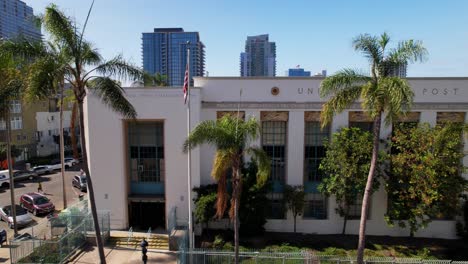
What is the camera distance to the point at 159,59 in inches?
2675

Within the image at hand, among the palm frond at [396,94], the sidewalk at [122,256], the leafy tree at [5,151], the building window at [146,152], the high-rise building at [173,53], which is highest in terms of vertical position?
the high-rise building at [173,53]

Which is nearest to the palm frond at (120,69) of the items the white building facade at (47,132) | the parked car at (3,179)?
the parked car at (3,179)

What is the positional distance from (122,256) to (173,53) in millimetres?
43522

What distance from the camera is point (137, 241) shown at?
18.5 meters

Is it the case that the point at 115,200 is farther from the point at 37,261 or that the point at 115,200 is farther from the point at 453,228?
the point at 453,228

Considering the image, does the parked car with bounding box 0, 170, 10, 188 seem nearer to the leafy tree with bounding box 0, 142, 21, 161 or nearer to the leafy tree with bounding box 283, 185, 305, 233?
the leafy tree with bounding box 0, 142, 21, 161

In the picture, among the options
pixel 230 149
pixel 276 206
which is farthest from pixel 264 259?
pixel 276 206

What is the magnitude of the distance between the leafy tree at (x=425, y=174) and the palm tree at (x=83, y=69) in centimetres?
1564

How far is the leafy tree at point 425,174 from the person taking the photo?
17.5 m

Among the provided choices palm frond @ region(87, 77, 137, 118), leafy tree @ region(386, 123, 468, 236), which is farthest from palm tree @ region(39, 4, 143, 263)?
leafy tree @ region(386, 123, 468, 236)

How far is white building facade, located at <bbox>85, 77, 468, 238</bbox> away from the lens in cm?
1986

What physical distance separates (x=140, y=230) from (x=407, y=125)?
60.4 ft

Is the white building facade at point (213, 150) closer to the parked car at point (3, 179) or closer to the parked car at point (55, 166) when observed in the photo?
the parked car at point (3, 179)

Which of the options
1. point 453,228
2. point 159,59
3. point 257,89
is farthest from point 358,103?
point 159,59
